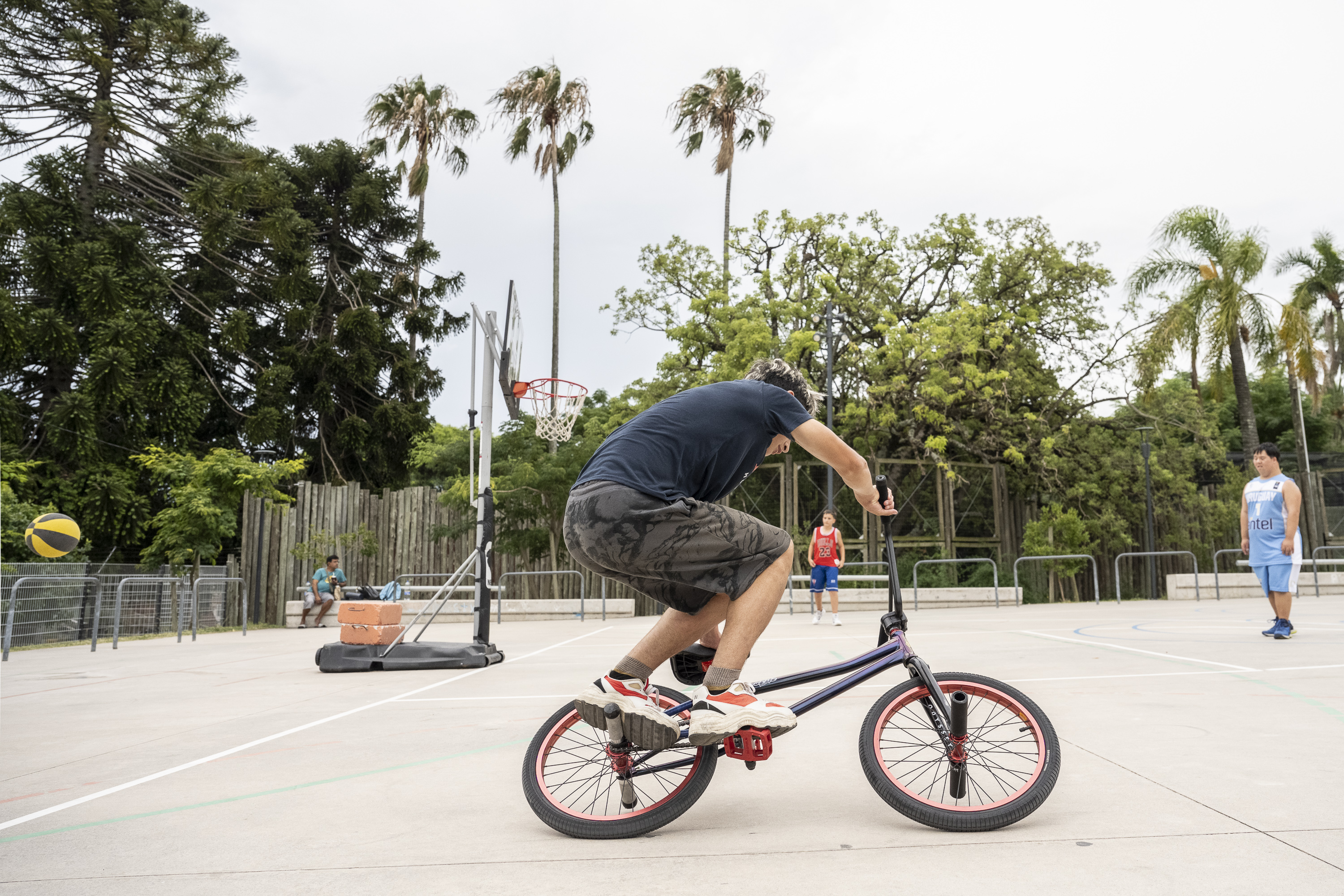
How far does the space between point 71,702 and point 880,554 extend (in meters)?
22.4

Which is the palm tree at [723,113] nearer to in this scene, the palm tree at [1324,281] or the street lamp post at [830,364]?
the street lamp post at [830,364]

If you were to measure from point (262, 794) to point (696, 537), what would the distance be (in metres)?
2.22

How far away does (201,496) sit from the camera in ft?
66.3

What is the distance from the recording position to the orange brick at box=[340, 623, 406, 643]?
9.38 metres

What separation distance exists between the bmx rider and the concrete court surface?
1.43 ft

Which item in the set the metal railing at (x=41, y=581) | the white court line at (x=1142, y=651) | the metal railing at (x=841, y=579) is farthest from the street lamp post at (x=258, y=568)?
the white court line at (x=1142, y=651)

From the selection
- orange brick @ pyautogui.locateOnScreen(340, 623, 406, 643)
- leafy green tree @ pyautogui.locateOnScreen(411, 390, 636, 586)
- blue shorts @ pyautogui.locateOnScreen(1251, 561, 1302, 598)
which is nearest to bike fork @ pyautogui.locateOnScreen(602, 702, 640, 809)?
orange brick @ pyautogui.locateOnScreen(340, 623, 406, 643)

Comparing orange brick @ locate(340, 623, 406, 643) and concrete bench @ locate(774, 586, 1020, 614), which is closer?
orange brick @ locate(340, 623, 406, 643)

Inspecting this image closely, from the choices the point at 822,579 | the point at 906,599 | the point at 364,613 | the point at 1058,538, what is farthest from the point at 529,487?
the point at 1058,538

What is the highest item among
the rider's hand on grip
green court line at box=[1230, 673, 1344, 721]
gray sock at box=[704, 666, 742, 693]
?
the rider's hand on grip

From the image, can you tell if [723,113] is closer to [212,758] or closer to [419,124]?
[419,124]

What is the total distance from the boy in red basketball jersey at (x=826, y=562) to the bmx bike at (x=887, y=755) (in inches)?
440

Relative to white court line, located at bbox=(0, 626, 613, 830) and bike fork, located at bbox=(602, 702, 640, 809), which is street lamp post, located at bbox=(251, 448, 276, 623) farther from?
bike fork, located at bbox=(602, 702, 640, 809)

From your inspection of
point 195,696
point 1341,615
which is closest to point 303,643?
point 195,696
